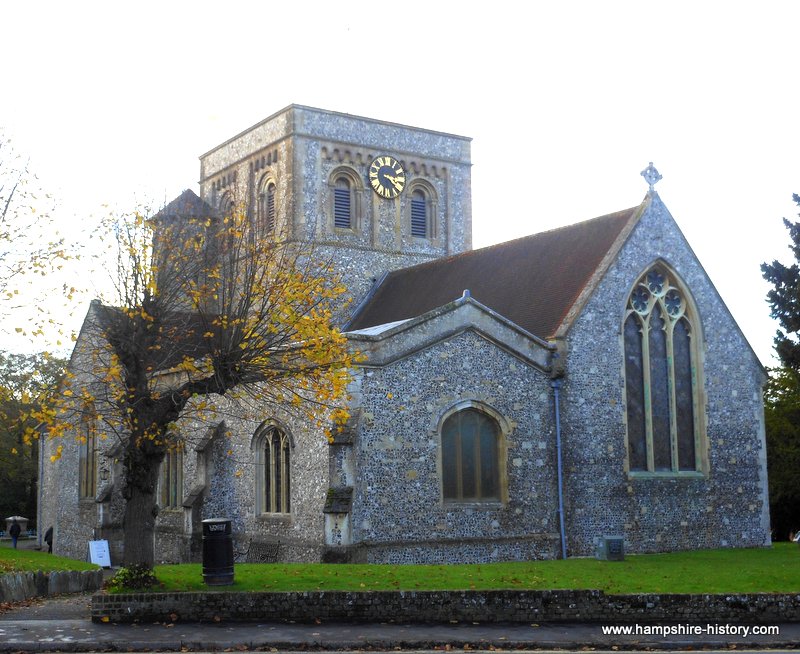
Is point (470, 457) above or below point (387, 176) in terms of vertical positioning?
below

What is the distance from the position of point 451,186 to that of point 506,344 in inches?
713

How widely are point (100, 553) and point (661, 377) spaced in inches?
671

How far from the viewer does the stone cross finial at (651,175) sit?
30094 mm

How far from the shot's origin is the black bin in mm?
17516

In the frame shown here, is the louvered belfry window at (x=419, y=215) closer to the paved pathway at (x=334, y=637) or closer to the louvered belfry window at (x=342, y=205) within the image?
the louvered belfry window at (x=342, y=205)

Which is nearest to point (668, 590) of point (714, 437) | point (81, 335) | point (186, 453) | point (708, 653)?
point (708, 653)

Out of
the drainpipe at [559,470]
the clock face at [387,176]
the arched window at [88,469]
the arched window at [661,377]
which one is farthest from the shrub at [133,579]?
the clock face at [387,176]

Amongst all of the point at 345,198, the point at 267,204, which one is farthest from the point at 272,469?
the point at 267,204

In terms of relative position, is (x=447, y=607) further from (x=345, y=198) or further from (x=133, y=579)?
(x=345, y=198)

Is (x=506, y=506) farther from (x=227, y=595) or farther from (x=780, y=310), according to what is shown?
(x=780, y=310)

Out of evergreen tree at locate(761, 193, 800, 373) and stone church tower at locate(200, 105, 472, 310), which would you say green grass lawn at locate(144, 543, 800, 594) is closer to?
evergreen tree at locate(761, 193, 800, 373)

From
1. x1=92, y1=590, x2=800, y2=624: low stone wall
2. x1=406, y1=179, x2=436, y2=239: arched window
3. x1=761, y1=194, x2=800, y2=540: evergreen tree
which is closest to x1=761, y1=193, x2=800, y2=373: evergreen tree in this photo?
x1=761, y1=194, x2=800, y2=540: evergreen tree

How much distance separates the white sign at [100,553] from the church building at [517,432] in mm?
2030

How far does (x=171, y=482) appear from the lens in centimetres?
3334
